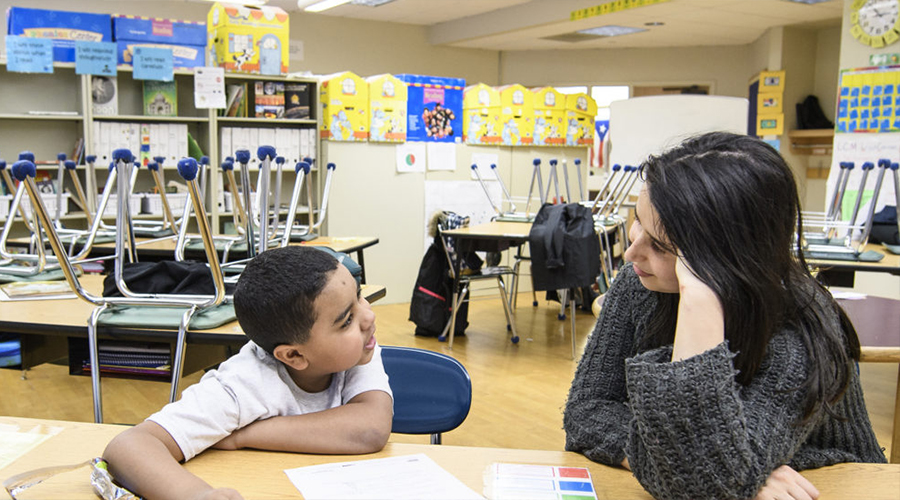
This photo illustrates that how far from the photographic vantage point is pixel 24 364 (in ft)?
6.47

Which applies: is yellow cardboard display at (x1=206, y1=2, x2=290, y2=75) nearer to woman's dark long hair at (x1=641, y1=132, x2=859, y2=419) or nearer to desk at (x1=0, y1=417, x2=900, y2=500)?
desk at (x1=0, y1=417, x2=900, y2=500)

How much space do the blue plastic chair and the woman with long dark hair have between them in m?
0.52

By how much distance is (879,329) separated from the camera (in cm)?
193

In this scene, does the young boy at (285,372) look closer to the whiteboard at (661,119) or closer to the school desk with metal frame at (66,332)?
the school desk with metal frame at (66,332)

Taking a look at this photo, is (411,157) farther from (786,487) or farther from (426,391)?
(786,487)

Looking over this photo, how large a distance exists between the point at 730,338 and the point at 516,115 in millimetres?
5074

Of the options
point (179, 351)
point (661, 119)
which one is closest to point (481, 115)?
point (661, 119)

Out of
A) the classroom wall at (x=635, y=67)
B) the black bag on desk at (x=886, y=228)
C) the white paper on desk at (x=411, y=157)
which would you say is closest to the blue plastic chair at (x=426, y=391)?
the black bag on desk at (x=886, y=228)

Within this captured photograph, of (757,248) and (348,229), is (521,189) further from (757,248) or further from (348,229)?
(757,248)

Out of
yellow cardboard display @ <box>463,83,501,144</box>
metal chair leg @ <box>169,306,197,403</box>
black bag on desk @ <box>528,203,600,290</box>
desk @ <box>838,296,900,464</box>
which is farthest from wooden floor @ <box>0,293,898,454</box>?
yellow cardboard display @ <box>463,83,501,144</box>

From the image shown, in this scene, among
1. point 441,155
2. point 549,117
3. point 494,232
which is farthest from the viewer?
point 549,117

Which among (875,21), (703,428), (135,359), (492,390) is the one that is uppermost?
(875,21)

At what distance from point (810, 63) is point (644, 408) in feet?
26.1

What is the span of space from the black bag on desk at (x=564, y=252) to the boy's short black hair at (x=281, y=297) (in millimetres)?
2933
